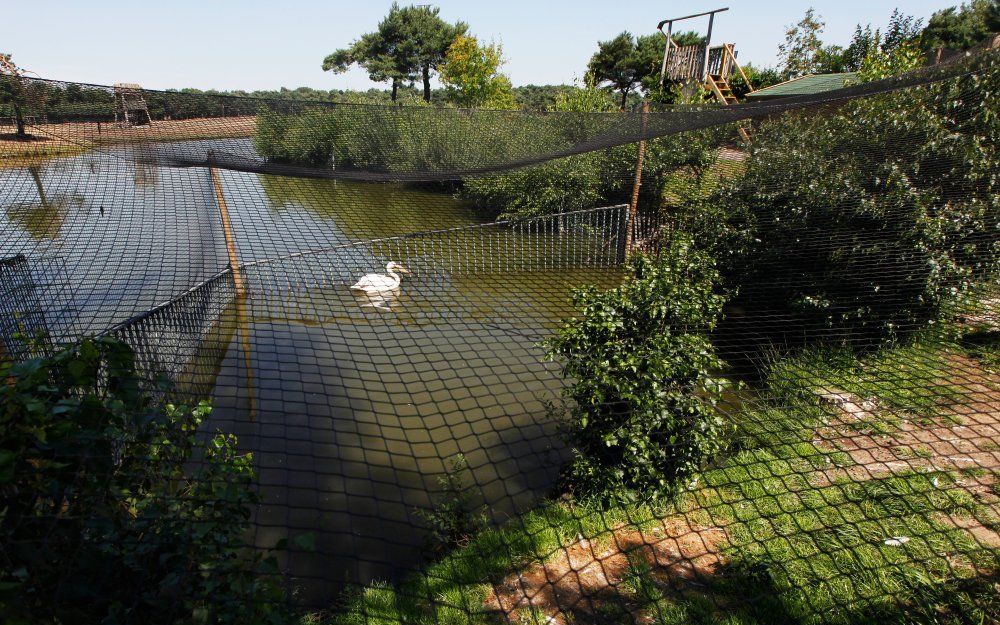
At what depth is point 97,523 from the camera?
2.70 feet

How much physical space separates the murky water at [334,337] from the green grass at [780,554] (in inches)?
16.3

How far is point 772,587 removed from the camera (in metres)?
1.83

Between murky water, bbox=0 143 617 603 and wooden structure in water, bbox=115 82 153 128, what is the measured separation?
300 mm

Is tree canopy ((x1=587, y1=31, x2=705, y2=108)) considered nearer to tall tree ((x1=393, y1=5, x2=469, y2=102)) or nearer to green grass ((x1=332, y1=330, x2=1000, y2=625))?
tall tree ((x1=393, y1=5, x2=469, y2=102))

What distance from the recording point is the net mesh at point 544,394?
950 mm

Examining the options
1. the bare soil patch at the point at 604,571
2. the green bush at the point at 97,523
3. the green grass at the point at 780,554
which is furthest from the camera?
the bare soil patch at the point at 604,571

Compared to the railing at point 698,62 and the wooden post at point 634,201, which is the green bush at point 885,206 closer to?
the wooden post at point 634,201

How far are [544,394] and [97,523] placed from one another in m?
2.20

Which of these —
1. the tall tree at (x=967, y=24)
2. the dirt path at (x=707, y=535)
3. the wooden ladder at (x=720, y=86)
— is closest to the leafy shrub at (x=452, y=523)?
the dirt path at (x=707, y=535)

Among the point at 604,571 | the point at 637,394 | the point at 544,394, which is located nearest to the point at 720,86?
the point at 544,394

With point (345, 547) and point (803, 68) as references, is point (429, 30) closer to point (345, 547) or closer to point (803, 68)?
point (803, 68)

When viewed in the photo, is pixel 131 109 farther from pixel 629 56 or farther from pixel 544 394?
pixel 629 56

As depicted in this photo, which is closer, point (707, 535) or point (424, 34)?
point (707, 535)

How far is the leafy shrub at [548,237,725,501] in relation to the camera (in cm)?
231
